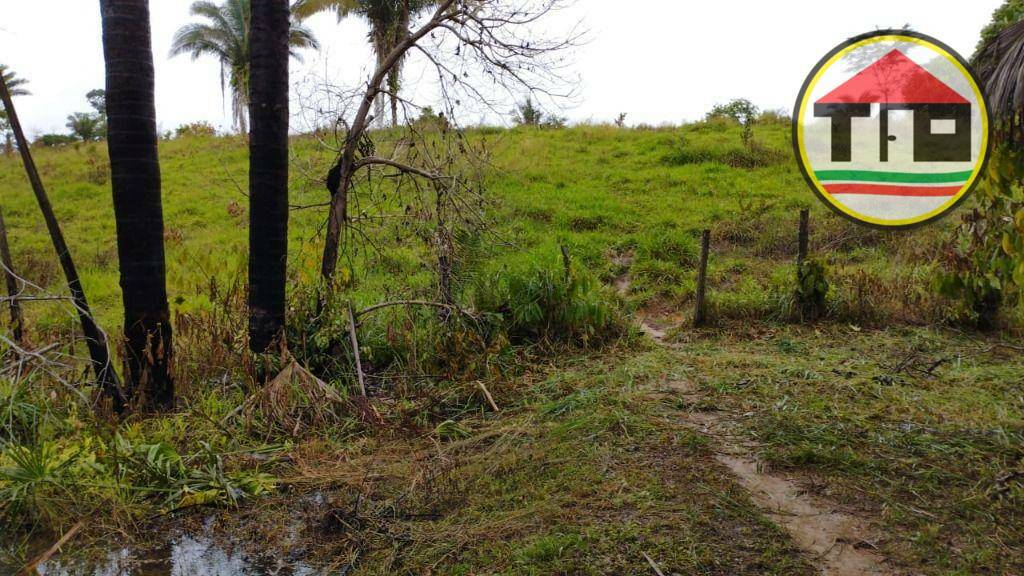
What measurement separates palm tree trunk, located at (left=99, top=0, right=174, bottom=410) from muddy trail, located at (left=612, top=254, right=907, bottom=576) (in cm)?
390

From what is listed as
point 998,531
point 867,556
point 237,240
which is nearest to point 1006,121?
point 998,531

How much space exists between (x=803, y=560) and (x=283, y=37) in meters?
4.99

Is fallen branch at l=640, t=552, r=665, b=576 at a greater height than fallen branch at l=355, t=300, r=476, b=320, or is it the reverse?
fallen branch at l=355, t=300, r=476, b=320

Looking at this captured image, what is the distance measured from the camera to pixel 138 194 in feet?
16.0

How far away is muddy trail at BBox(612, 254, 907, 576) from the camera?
2.90 m

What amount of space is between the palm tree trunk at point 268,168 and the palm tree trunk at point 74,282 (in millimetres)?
1000

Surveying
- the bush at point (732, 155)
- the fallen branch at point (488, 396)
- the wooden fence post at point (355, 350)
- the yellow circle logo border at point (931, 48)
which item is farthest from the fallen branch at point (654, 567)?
the bush at point (732, 155)

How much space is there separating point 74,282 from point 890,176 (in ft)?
33.5

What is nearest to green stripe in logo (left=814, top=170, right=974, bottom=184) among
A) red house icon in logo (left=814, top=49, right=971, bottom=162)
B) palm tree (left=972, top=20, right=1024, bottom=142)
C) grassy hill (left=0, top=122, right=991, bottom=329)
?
red house icon in logo (left=814, top=49, right=971, bottom=162)

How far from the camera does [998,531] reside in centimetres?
301

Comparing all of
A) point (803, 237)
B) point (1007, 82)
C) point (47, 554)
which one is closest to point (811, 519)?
point (1007, 82)

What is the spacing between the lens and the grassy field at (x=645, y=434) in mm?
3125

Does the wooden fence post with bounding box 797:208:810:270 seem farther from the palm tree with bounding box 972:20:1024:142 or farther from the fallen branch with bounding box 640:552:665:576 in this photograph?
the fallen branch with bounding box 640:552:665:576

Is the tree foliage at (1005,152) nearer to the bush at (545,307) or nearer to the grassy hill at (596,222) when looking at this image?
the grassy hill at (596,222)
